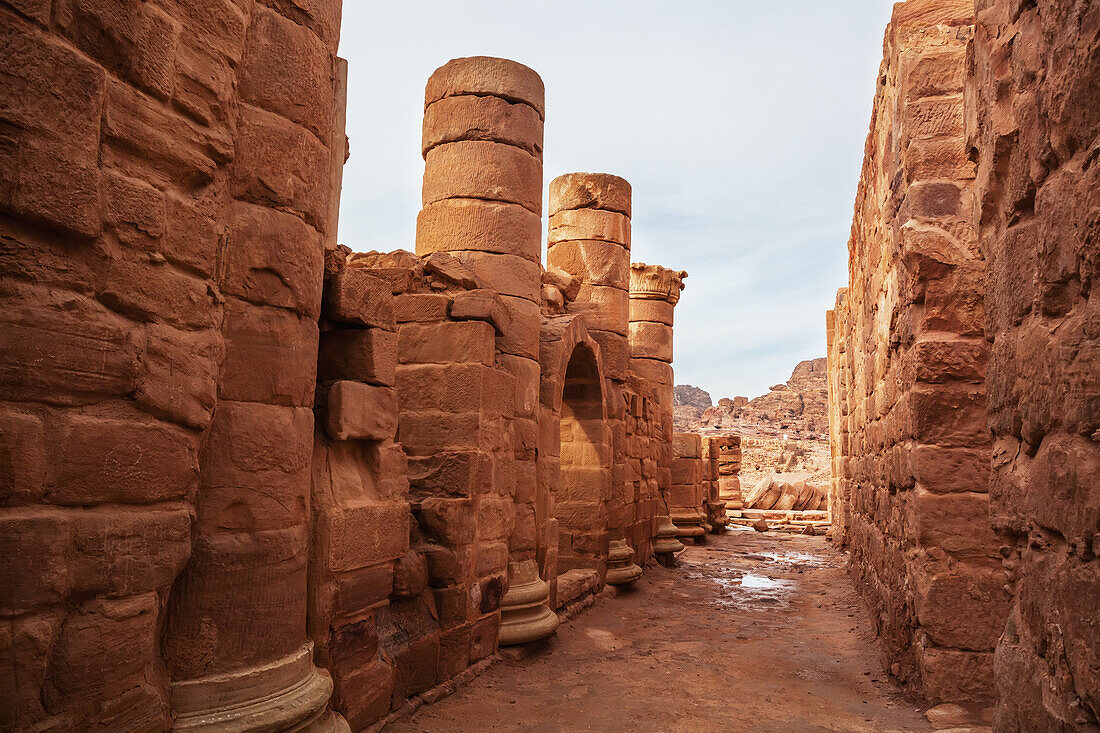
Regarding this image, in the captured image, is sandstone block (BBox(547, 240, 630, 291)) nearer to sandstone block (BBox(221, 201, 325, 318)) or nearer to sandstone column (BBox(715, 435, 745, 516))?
sandstone block (BBox(221, 201, 325, 318))

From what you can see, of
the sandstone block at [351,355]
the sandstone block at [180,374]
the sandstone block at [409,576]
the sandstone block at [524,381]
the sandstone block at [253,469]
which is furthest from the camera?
the sandstone block at [524,381]

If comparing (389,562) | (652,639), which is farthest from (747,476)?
(389,562)

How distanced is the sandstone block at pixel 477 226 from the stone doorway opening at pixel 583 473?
1.96m

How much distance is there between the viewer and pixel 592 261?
33.6ft

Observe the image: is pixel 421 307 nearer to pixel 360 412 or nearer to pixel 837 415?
pixel 360 412

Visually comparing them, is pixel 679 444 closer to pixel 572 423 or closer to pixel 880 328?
pixel 572 423

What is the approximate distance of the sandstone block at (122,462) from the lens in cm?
220

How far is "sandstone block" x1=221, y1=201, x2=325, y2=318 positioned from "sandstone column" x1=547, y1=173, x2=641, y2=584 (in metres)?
6.73

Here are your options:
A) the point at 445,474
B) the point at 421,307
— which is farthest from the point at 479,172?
the point at 445,474

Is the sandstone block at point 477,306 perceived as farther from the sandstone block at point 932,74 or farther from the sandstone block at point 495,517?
the sandstone block at point 932,74

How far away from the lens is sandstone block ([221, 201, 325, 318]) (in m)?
2.96

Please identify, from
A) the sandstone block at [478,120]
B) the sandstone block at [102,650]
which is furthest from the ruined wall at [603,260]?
the sandstone block at [102,650]

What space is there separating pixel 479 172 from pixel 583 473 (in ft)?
12.0

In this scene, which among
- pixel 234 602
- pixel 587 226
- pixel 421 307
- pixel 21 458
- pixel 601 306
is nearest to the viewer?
pixel 21 458
